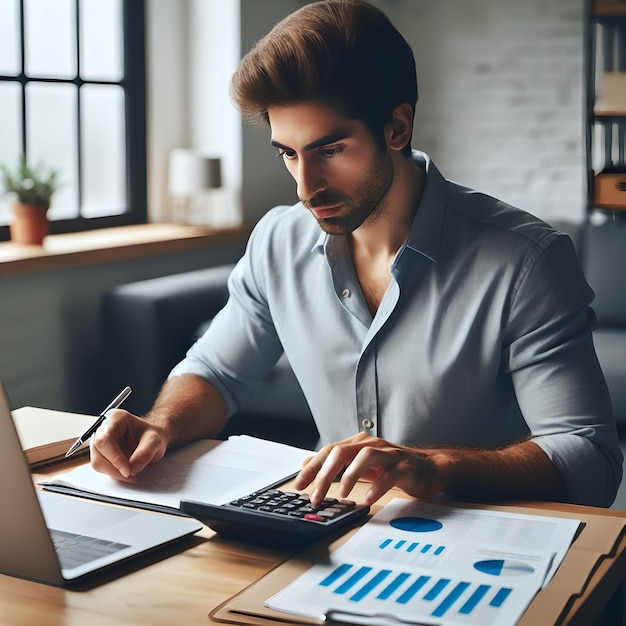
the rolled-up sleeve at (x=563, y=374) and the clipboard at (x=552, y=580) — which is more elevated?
the rolled-up sleeve at (x=563, y=374)

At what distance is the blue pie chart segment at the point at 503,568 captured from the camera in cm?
96

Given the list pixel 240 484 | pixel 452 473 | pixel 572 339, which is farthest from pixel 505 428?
pixel 240 484

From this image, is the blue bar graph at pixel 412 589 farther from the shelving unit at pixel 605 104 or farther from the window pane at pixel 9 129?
the shelving unit at pixel 605 104

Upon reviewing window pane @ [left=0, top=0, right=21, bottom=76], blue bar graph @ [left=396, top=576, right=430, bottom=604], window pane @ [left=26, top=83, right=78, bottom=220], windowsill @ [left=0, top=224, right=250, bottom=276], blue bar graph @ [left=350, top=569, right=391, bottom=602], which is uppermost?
window pane @ [left=0, top=0, right=21, bottom=76]

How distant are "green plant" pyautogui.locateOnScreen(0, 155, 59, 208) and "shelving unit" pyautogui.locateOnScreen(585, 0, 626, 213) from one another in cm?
214

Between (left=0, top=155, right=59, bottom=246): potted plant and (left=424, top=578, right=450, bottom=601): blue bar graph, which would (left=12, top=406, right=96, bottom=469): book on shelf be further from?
(left=0, top=155, right=59, bottom=246): potted plant

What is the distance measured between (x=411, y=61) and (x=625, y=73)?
2695 mm

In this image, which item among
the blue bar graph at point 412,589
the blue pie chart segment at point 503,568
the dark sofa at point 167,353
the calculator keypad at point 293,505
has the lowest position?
the dark sofa at point 167,353

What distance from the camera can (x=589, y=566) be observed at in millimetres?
994

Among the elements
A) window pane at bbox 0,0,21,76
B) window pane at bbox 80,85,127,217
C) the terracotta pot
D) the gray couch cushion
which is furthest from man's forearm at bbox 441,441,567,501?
window pane at bbox 80,85,127,217

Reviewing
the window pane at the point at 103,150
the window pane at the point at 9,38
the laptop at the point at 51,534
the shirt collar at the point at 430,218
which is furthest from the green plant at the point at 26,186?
the laptop at the point at 51,534

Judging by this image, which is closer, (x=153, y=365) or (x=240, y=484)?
(x=240, y=484)

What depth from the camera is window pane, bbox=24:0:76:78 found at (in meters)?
3.62

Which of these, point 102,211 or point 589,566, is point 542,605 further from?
point 102,211
